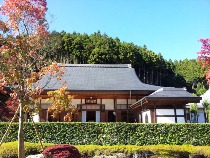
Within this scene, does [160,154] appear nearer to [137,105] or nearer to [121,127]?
[121,127]

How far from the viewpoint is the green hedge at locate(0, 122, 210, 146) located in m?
13.0

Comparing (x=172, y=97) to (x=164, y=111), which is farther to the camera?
(x=164, y=111)

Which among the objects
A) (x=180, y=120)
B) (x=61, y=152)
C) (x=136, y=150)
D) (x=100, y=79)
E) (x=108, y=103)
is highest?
(x=100, y=79)

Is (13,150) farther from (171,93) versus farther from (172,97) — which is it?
(171,93)

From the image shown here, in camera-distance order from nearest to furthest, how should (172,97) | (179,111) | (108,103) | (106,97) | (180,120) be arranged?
(172,97) → (180,120) → (179,111) → (106,97) → (108,103)

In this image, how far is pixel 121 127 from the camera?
13.1 m

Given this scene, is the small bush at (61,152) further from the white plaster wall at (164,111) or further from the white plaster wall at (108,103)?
the white plaster wall at (108,103)

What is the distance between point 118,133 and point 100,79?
8.45m

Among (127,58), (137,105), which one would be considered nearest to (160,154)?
(137,105)

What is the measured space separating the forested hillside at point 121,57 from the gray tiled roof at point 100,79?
61.2 feet

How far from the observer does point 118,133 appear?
13.1 meters

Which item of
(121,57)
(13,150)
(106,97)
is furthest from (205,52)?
(121,57)

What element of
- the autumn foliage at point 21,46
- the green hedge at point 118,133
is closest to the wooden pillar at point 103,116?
the green hedge at point 118,133

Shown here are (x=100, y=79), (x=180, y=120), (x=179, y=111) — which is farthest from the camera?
(x=100, y=79)
